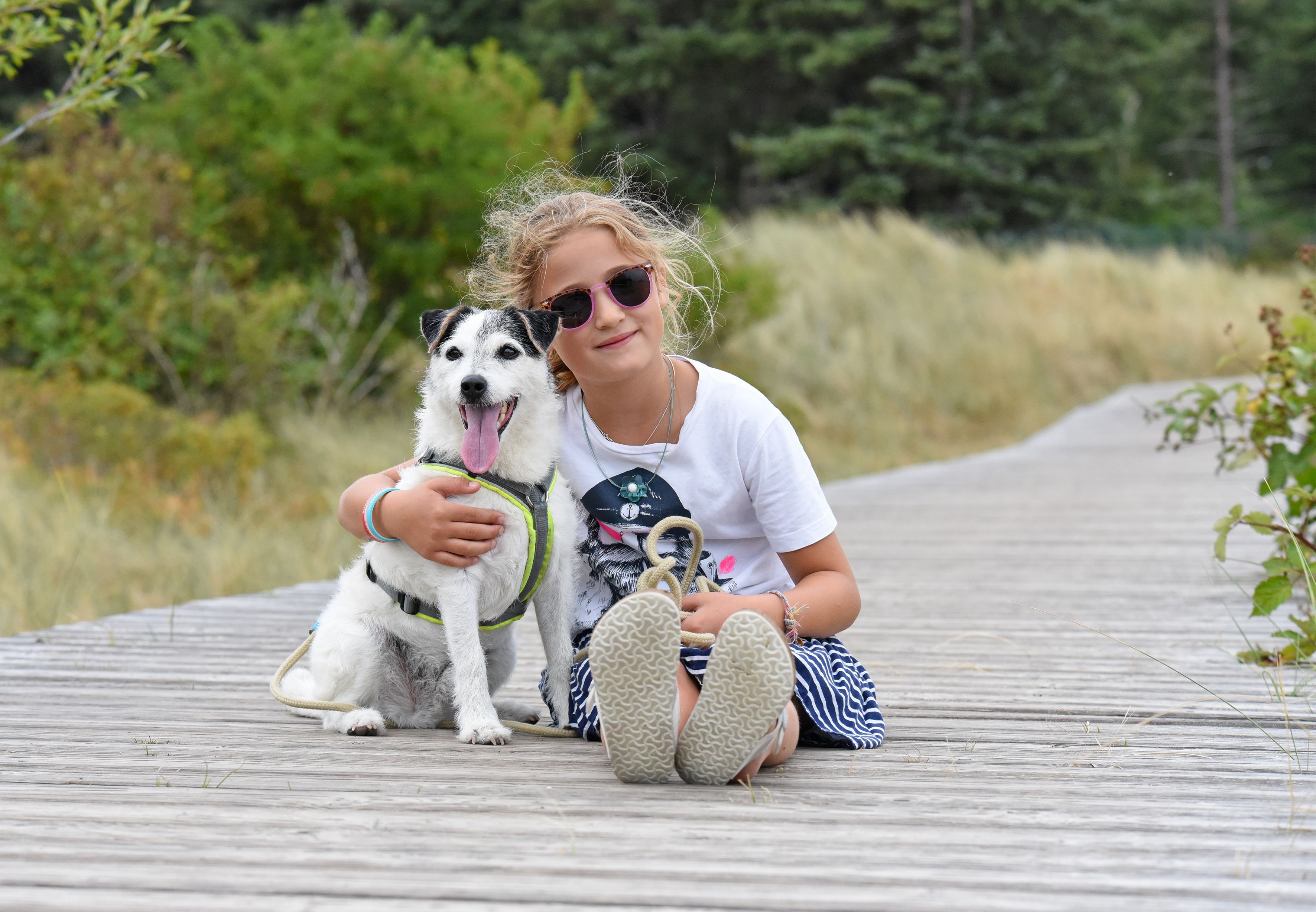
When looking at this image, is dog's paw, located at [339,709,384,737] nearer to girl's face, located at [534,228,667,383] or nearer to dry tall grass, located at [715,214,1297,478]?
girl's face, located at [534,228,667,383]

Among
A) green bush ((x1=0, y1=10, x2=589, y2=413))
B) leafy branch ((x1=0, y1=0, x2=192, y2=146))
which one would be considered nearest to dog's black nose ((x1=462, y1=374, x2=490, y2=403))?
leafy branch ((x1=0, y1=0, x2=192, y2=146))

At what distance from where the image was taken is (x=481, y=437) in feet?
9.02

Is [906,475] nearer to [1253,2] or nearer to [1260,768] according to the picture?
[1260,768]

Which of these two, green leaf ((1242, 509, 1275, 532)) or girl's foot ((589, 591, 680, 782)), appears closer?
girl's foot ((589, 591, 680, 782))

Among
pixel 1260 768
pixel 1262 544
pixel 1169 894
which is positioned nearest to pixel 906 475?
pixel 1262 544

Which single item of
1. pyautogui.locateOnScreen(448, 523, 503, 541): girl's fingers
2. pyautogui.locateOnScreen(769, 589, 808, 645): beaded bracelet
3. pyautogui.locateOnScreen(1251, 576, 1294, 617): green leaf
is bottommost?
pyautogui.locateOnScreen(1251, 576, 1294, 617): green leaf

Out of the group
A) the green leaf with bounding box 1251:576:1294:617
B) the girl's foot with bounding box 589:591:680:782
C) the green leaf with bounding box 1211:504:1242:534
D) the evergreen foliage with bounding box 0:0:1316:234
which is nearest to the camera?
the girl's foot with bounding box 589:591:680:782

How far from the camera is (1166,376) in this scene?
1622 cm

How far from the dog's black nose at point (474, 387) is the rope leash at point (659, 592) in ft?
1.57

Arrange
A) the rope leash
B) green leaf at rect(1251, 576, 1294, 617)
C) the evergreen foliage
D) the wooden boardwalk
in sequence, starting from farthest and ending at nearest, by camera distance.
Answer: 1. the evergreen foliage
2. green leaf at rect(1251, 576, 1294, 617)
3. the rope leash
4. the wooden boardwalk

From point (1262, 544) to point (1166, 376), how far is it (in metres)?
11.3

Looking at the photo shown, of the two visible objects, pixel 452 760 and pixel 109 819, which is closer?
pixel 109 819

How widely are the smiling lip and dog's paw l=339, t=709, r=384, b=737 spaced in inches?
39.6

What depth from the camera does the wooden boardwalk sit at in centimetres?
180
